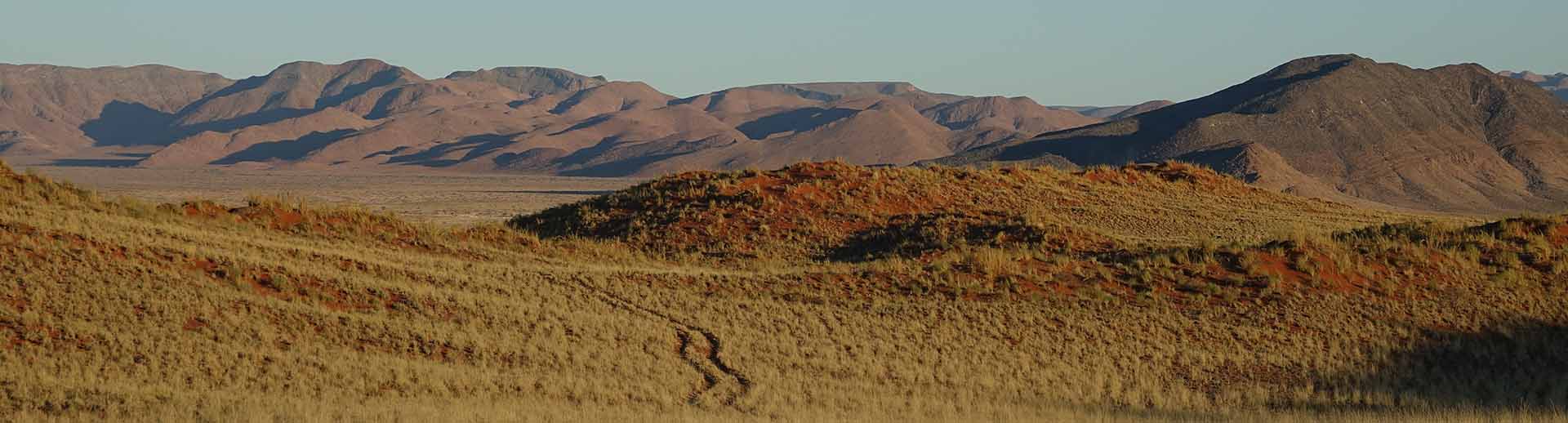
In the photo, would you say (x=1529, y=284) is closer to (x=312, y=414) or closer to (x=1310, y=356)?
(x=1310, y=356)

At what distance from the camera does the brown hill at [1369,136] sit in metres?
101

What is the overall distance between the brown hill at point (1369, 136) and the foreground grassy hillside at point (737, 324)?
77738 mm

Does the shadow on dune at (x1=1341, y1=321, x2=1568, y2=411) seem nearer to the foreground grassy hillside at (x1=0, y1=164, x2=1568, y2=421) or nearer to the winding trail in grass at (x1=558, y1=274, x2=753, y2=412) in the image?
the foreground grassy hillside at (x1=0, y1=164, x2=1568, y2=421)

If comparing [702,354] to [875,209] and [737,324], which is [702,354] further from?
[875,209]

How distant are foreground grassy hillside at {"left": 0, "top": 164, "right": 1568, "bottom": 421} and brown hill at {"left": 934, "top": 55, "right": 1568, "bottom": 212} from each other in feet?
255

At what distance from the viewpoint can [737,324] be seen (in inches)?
746

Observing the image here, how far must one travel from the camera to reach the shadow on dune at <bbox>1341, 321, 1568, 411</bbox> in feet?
54.5

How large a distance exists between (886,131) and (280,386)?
18138 cm

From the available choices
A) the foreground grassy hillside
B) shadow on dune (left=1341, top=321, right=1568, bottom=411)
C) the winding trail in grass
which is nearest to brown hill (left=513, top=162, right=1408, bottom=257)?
the foreground grassy hillside

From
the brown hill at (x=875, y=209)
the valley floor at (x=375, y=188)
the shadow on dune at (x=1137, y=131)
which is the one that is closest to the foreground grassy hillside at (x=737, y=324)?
the brown hill at (x=875, y=209)

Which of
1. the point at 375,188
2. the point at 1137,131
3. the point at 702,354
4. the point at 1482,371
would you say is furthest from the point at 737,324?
the point at 1137,131

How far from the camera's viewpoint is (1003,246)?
27234 mm

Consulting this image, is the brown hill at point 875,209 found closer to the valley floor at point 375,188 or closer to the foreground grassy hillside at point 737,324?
the foreground grassy hillside at point 737,324

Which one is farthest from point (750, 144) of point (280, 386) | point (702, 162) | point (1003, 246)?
point (280, 386)
